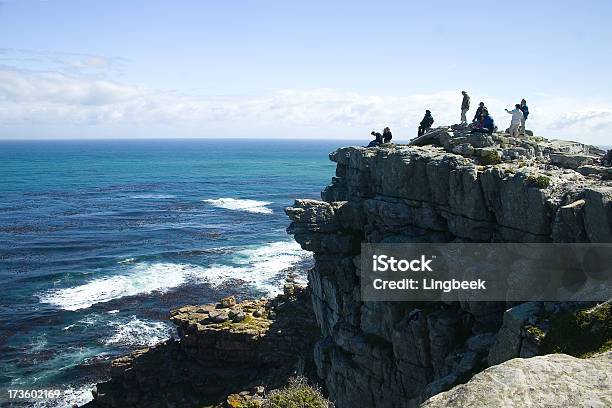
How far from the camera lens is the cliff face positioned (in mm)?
23891

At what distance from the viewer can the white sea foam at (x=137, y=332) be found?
52.2 metres

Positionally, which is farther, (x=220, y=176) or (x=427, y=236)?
(x=220, y=176)

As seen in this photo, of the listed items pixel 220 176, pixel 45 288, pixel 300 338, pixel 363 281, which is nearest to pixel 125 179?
pixel 220 176

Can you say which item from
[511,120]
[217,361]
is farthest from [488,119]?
[217,361]

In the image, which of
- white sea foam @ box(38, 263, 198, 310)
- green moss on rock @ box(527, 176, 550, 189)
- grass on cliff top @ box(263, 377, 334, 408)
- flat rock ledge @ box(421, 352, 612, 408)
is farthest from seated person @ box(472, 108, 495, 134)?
white sea foam @ box(38, 263, 198, 310)

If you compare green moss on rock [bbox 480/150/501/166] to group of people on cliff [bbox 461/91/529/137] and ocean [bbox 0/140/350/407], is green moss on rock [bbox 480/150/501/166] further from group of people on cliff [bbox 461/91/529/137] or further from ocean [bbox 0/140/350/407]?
ocean [bbox 0/140/350/407]

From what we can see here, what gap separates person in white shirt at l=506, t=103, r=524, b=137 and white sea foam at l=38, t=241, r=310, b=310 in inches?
1368

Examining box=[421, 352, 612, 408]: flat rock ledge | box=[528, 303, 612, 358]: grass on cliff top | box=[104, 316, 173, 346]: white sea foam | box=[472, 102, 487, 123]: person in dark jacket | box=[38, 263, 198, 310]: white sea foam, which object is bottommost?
box=[104, 316, 173, 346]: white sea foam

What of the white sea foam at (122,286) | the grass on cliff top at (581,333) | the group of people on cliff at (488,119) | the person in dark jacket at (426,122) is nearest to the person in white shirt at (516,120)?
the group of people on cliff at (488,119)

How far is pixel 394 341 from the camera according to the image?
105 ft

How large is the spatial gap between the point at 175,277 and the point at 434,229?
148 ft

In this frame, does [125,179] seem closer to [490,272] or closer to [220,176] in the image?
[220,176]

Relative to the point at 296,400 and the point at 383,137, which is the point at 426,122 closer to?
the point at 383,137

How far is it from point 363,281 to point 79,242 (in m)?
63.6
